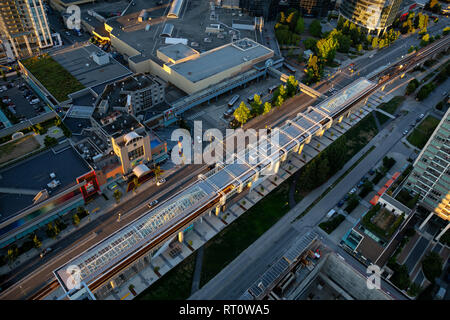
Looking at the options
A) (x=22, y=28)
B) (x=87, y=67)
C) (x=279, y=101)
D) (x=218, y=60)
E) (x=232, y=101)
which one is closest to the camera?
(x=279, y=101)

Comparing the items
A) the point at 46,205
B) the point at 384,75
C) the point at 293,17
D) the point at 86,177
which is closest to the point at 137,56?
the point at 86,177

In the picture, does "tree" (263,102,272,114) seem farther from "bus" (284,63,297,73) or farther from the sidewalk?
the sidewalk

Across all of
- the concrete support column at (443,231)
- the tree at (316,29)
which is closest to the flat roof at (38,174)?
the concrete support column at (443,231)

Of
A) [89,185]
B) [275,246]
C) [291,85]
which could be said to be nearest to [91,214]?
[89,185]

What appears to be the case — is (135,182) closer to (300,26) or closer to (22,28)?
(22,28)

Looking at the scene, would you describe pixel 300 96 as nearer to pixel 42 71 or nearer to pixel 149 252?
pixel 149 252

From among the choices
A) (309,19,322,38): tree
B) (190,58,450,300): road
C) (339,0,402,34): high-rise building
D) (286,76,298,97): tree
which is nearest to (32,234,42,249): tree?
(190,58,450,300): road
